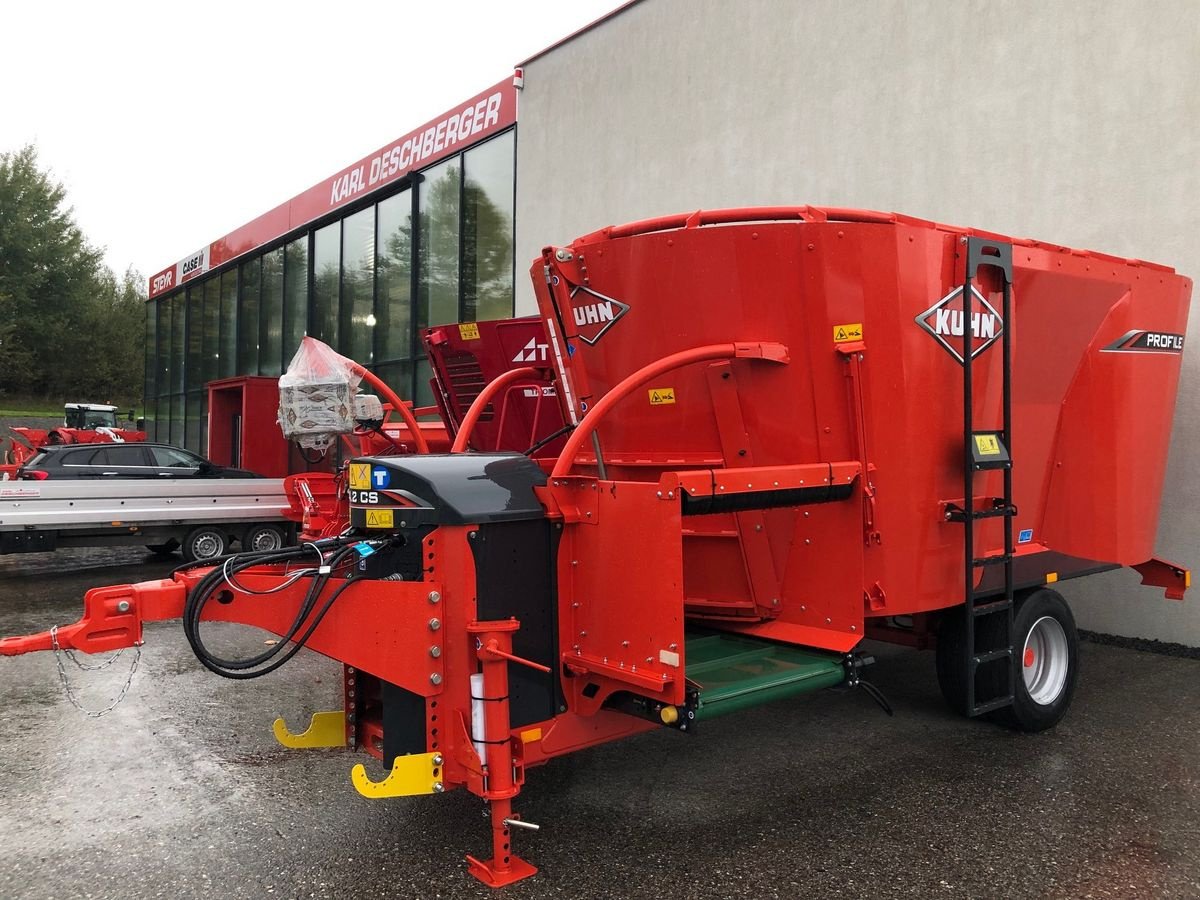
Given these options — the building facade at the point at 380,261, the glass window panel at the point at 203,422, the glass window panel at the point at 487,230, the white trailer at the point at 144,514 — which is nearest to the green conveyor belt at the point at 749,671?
the white trailer at the point at 144,514

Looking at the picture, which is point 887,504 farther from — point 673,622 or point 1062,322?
point 1062,322

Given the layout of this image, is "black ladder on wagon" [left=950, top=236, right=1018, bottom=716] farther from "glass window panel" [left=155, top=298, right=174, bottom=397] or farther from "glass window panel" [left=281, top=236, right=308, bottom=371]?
"glass window panel" [left=155, top=298, right=174, bottom=397]

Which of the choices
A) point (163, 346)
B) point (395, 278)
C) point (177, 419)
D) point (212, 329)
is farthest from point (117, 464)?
point (163, 346)

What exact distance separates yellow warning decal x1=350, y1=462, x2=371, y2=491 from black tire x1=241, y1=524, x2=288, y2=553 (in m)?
8.28

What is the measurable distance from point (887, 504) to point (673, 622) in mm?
1339

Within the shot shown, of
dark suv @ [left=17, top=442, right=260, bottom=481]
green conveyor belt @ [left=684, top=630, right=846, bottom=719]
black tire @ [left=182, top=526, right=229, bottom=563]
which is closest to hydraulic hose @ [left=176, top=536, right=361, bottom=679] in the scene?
green conveyor belt @ [left=684, top=630, right=846, bottom=719]

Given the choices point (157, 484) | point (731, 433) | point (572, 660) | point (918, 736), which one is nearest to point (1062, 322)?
point (731, 433)

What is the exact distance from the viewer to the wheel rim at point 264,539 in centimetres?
1138

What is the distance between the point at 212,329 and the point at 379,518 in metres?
23.2

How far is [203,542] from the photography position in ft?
36.2

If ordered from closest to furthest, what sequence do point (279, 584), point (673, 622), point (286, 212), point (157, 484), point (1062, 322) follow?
point (673, 622) → point (279, 584) → point (1062, 322) → point (157, 484) → point (286, 212)

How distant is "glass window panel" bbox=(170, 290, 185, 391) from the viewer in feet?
86.5

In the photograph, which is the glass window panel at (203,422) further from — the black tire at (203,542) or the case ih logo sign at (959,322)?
the case ih logo sign at (959,322)

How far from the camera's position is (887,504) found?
13.1 ft
